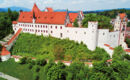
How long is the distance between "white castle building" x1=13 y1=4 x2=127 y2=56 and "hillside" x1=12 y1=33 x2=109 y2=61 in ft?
5.98

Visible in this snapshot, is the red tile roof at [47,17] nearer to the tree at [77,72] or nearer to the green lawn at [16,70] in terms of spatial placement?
the green lawn at [16,70]

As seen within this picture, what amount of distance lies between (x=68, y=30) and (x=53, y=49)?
7.91 m

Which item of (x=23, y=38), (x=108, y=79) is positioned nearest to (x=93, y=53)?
(x=108, y=79)

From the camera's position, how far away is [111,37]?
3394cm

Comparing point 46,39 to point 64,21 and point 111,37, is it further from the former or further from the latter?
point 111,37

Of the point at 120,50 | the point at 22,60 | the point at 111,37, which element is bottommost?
the point at 22,60

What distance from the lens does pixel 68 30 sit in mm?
37219

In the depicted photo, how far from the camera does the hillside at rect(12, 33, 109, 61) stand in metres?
30.8

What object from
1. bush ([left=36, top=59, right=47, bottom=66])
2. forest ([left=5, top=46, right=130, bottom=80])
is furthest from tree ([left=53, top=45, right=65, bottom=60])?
forest ([left=5, top=46, right=130, bottom=80])

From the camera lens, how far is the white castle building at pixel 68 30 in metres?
32.3

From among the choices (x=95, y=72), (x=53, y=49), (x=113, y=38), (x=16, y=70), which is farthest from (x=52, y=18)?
(x=95, y=72)

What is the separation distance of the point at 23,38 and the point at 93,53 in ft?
85.7

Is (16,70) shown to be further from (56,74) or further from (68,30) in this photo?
(68,30)

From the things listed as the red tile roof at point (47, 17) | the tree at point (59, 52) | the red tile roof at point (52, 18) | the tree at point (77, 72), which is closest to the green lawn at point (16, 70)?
the tree at point (59, 52)
